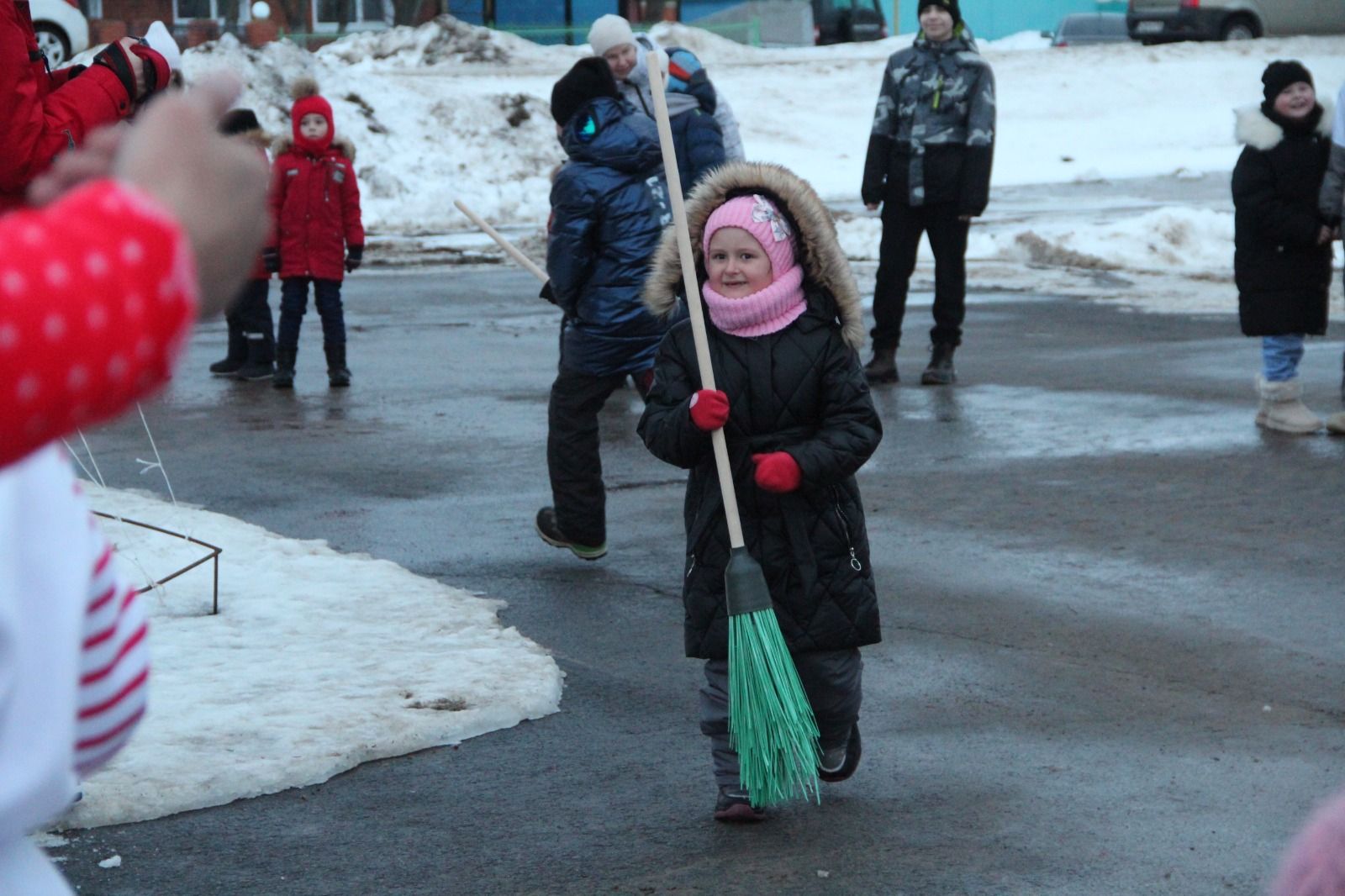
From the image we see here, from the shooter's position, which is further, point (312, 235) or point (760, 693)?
point (312, 235)

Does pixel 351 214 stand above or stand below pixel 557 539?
above

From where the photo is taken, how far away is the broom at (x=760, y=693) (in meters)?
3.95

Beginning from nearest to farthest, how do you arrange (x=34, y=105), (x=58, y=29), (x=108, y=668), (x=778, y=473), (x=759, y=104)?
1. (x=108, y=668)
2. (x=34, y=105)
3. (x=778, y=473)
4. (x=58, y=29)
5. (x=759, y=104)

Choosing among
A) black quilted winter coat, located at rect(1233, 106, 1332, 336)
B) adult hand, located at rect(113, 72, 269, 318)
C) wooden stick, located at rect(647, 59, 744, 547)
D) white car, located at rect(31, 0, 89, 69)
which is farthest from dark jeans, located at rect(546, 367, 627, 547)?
white car, located at rect(31, 0, 89, 69)

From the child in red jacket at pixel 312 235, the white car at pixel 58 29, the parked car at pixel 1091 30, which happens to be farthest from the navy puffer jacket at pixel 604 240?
the parked car at pixel 1091 30

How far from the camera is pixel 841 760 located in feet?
13.8

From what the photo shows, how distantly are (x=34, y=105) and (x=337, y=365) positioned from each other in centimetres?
694

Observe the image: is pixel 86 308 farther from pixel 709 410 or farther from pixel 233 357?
pixel 233 357

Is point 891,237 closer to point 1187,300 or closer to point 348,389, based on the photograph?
point 348,389

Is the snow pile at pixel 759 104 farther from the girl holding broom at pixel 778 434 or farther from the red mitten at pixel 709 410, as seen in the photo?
the red mitten at pixel 709 410

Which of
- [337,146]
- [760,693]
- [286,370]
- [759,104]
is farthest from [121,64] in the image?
[759,104]

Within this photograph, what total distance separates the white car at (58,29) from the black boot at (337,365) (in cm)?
251

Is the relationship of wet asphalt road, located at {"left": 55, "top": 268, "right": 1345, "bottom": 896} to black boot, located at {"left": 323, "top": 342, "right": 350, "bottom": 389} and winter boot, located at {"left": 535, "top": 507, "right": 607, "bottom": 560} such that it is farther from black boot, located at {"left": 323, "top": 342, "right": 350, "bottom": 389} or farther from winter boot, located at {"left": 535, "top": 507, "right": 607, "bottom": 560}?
black boot, located at {"left": 323, "top": 342, "right": 350, "bottom": 389}

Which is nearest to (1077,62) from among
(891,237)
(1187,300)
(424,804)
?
(1187,300)
